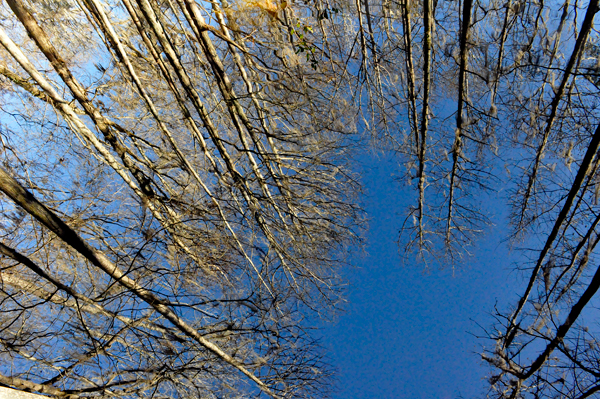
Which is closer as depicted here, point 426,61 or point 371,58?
point 426,61

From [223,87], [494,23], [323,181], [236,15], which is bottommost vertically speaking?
[323,181]

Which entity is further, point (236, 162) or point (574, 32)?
point (236, 162)

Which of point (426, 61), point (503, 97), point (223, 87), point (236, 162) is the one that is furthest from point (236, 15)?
point (503, 97)

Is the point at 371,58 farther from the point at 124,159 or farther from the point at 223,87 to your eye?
the point at 124,159

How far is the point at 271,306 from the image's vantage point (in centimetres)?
543

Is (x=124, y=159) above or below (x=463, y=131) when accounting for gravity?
below

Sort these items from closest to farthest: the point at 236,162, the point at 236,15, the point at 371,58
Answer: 1. the point at 236,15
2. the point at 236,162
3. the point at 371,58

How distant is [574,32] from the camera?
201 inches

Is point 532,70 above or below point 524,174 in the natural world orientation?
above

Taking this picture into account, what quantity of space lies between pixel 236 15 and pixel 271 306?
158 inches

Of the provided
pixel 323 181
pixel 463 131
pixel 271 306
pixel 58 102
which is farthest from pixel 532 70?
pixel 58 102

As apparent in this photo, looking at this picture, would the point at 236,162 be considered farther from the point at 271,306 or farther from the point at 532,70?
the point at 532,70

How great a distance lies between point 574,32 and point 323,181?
406 centimetres

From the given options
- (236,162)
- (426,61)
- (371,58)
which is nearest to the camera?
(426,61)
